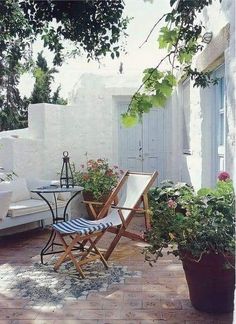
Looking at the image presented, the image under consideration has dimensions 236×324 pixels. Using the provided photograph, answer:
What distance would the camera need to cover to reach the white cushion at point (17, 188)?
5.46 meters

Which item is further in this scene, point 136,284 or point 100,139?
point 100,139

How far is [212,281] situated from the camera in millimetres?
2711

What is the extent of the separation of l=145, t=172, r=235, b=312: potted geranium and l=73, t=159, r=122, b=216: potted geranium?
3547mm

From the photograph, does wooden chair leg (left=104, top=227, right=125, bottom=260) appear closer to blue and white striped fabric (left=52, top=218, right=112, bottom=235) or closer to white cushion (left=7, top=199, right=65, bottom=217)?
blue and white striped fabric (left=52, top=218, right=112, bottom=235)

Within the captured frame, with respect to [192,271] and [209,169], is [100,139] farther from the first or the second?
[192,271]

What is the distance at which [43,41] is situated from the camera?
363 centimetres

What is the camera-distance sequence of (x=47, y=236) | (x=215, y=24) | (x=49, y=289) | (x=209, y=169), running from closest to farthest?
1. (x=49, y=289)
2. (x=215, y=24)
3. (x=209, y=169)
4. (x=47, y=236)

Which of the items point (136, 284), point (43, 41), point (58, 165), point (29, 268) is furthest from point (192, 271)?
point (58, 165)

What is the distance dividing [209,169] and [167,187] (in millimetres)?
570

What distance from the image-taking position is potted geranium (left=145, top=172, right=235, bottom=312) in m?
2.61

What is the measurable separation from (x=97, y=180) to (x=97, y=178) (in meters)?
0.04

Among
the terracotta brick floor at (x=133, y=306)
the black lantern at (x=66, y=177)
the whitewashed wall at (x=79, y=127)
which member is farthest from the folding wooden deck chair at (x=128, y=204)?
the whitewashed wall at (x=79, y=127)

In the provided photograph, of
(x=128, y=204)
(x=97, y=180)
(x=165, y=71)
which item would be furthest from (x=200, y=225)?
(x=97, y=180)

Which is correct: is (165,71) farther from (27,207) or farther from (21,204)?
(21,204)
